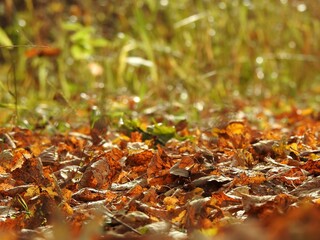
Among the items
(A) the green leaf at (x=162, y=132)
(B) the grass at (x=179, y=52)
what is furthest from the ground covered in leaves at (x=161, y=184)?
(B) the grass at (x=179, y=52)

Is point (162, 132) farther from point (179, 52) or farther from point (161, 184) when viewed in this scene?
point (179, 52)

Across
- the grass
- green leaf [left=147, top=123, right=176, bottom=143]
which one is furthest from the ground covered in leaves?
the grass

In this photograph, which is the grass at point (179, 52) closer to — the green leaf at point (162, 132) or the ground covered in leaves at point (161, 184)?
the green leaf at point (162, 132)

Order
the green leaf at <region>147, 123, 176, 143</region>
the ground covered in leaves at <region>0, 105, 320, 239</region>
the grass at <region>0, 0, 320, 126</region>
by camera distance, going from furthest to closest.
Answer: the grass at <region>0, 0, 320, 126</region>, the green leaf at <region>147, 123, 176, 143</region>, the ground covered in leaves at <region>0, 105, 320, 239</region>

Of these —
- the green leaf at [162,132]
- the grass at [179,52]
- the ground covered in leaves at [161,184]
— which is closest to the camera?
the ground covered in leaves at [161,184]

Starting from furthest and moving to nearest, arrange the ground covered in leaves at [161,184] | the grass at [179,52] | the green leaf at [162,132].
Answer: the grass at [179,52] → the green leaf at [162,132] → the ground covered in leaves at [161,184]

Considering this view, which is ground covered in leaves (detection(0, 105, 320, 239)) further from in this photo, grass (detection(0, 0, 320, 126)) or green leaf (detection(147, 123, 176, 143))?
grass (detection(0, 0, 320, 126))

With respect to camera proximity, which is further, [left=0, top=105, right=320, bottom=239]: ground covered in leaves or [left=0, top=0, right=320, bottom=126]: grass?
[left=0, top=0, right=320, bottom=126]: grass
